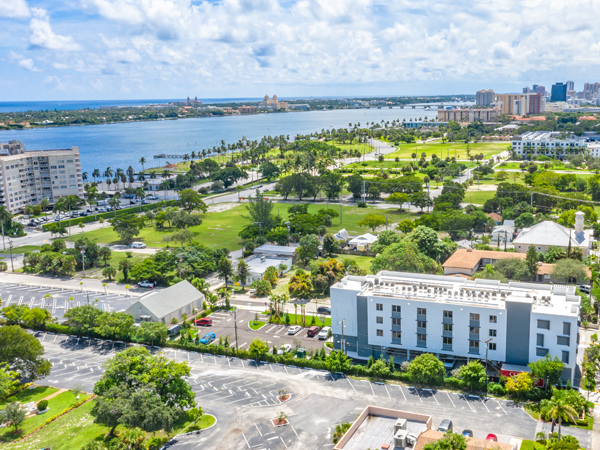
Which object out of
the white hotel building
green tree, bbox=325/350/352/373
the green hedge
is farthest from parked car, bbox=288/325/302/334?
the green hedge

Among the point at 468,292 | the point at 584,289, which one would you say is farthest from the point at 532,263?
the point at 468,292

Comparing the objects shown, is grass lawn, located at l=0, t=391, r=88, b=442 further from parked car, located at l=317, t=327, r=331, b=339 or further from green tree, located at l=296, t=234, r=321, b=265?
green tree, located at l=296, t=234, r=321, b=265

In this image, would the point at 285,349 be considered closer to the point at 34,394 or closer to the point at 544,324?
the point at 34,394

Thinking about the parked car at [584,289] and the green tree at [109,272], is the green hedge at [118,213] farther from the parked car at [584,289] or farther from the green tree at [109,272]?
the parked car at [584,289]

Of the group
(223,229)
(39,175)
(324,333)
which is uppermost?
(39,175)

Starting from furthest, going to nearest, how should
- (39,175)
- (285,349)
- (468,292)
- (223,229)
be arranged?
1. (39,175)
2. (223,229)
3. (285,349)
4. (468,292)

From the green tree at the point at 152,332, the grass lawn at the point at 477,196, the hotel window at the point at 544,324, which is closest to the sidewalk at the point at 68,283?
the green tree at the point at 152,332
